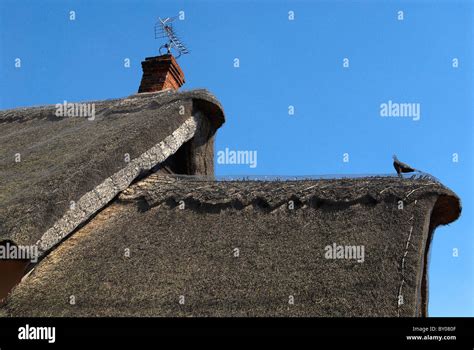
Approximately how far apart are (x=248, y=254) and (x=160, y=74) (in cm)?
571

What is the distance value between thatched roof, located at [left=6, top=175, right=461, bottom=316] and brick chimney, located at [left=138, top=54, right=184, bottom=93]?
3.92m

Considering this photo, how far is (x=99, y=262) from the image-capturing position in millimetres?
5480

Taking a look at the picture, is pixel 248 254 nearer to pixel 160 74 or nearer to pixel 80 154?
pixel 80 154

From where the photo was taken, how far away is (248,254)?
5234 millimetres

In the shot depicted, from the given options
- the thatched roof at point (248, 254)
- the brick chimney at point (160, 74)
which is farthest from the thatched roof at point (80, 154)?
the brick chimney at point (160, 74)

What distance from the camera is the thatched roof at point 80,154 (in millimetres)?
5480

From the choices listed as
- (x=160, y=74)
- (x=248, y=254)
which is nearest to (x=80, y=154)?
(x=248, y=254)

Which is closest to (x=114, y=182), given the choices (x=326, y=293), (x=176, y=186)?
(x=176, y=186)

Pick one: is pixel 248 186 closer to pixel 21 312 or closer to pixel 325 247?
pixel 325 247

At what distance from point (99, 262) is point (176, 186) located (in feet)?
4.93

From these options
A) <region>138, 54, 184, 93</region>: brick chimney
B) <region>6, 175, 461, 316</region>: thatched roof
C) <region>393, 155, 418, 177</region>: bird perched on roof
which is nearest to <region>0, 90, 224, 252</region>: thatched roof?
<region>6, 175, 461, 316</region>: thatched roof

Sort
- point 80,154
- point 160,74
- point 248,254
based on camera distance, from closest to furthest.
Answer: point 248,254 < point 80,154 < point 160,74

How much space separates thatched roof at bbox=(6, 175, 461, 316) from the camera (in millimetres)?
4637
